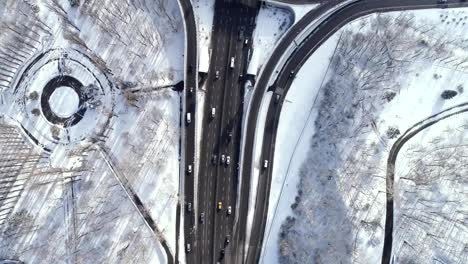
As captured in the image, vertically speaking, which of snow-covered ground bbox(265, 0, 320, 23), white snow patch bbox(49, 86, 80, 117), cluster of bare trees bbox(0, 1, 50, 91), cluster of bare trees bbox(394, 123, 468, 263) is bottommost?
cluster of bare trees bbox(394, 123, 468, 263)

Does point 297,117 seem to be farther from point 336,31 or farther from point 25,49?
point 25,49

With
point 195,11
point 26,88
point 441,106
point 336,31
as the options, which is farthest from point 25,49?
point 441,106

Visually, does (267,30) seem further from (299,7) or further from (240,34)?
(299,7)

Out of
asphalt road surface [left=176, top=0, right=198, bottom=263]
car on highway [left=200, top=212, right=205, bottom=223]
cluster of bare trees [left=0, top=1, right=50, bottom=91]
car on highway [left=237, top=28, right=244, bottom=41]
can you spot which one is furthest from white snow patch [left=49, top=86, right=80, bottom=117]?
car on highway [left=237, top=28, right=244, bottom=41]

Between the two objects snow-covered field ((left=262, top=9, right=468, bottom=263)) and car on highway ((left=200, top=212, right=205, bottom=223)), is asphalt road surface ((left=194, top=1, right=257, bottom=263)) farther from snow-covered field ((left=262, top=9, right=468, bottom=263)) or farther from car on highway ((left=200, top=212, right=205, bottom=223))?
snow-covered field ((left=262, top=9, right=468, bottom=263))

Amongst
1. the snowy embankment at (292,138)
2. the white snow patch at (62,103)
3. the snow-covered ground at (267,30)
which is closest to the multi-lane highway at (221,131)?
the snow-covered ground at (267,30)

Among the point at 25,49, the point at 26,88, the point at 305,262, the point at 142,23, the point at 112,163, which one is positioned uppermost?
the point at 142,23
